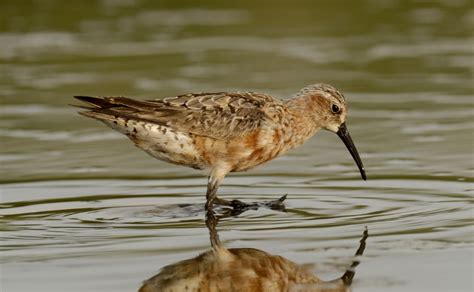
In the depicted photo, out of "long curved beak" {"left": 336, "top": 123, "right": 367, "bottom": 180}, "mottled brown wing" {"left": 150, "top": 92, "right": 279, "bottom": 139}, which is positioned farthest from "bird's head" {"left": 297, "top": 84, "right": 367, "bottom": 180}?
"mottled brown wing" {"left": 150, "top": 92, "right": 279, "bottom": 139}

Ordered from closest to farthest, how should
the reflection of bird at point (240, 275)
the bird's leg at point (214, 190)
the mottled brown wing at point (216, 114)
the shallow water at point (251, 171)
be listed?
the reflection of bird at point (240, 275) → the shallow water at point (251, 171) → the bird's leg at point (214, 190) → the mottled brown wing at point (216, 114)

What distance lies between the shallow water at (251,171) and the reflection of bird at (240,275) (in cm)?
11

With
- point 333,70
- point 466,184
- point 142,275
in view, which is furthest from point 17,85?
point 142,275

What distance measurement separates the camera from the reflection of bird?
7379 millimetres

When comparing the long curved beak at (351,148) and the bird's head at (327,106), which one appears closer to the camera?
the long curved beak at (351,148)

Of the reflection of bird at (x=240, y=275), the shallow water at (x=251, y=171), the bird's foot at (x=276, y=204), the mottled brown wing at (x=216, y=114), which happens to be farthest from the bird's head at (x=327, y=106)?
Answer: the reflection of bird at (x=240, y=275)

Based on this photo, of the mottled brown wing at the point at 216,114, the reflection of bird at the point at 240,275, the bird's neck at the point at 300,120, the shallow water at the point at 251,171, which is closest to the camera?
the reflection of bird at the point at 240,275

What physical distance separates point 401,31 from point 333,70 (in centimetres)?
296

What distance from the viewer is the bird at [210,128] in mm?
9914

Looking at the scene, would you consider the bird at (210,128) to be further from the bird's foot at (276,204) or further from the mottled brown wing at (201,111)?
the bird's foot at (276,204)

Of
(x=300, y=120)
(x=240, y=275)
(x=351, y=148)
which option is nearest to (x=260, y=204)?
(x=300, y=120)

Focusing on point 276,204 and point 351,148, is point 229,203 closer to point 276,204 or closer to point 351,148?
point 276,204

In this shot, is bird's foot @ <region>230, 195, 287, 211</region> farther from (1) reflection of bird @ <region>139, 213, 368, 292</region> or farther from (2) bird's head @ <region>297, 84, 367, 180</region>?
(1) reflection of bird @ <region>139, 213, 368, 292</region>

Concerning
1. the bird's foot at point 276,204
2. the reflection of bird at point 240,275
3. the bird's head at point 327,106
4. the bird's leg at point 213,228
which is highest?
the bird's head at point 327,106
